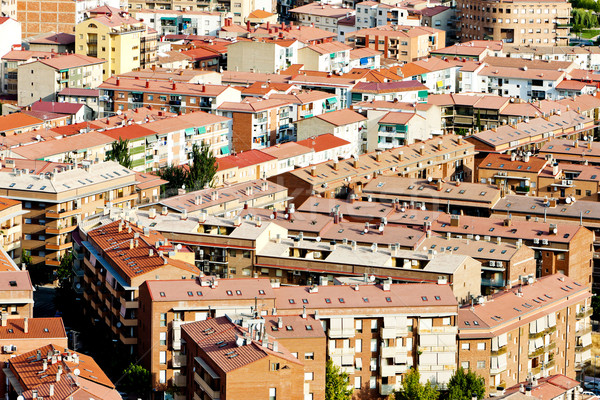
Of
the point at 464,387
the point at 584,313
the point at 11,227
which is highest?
the point at 11,227

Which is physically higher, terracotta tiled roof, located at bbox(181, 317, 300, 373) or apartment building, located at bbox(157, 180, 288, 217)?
apartment building, located at bbox(157, 180, 288, 217)

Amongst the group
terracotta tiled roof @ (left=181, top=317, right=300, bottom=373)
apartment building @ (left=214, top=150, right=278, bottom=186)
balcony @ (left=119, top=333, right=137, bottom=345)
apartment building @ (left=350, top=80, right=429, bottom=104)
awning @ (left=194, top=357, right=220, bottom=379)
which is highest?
apartment building @ (left=350, top=80, right=429, bottom=104)

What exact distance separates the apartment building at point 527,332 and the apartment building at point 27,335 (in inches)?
500

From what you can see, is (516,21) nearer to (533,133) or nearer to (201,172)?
(533,133)

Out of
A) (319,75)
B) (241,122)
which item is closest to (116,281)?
(241,122)

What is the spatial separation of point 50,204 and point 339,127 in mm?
22854

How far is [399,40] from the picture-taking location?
368 ft

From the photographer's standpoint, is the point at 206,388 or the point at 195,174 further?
the point at 195,174

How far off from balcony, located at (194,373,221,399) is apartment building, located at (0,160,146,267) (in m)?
18.3

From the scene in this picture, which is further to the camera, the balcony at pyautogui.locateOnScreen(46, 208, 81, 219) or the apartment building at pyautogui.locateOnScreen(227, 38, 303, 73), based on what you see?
the apartment building at pyautogui.locateOnScreen(227, 38, 303, 73)

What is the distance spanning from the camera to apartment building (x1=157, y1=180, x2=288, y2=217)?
65.4 m

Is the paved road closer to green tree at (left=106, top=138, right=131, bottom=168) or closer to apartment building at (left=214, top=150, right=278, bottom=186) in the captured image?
green tree at (left=106, top=138, right=131, bottom=168)

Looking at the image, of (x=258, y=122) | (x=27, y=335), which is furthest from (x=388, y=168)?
(x=27, y=335)

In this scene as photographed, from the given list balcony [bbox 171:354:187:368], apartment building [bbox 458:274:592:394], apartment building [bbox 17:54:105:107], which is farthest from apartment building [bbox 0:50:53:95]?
balcony [bbox 171:354:187:368]
